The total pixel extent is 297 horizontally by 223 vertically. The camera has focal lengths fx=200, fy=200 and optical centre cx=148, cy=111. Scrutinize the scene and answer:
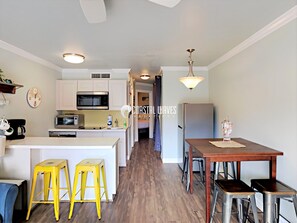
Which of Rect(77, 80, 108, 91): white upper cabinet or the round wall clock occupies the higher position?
Rect(77, 80, 108, 91): white upper cabinet

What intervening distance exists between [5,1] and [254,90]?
311 centimetres

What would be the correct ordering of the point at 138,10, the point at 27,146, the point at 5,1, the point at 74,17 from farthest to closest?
the point at 27,146 → the point at 74,17 → the point at 138,10 → the point at 5,1

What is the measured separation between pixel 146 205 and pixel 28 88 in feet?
9.66

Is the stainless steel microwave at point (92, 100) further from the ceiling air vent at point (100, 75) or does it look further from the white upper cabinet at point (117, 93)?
the ceiling air vent at point (100, 75)

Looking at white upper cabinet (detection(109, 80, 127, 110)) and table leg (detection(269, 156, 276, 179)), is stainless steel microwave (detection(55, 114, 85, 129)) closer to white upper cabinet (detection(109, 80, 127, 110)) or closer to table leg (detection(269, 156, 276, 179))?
white upper cabinet (detection(109, 80, 127, 110))

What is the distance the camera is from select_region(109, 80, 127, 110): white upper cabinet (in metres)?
4.89

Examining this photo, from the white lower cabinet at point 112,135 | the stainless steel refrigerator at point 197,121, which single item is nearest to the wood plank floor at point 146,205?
the white lower cabinet at point 112,135

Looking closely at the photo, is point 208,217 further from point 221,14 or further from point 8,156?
point 8,156

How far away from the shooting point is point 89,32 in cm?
263

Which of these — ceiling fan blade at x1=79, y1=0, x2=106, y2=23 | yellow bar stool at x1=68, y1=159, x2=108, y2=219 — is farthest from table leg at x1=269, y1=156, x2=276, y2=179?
ceiling fan blade at x1=79, y1=0, x2=106, y2=23

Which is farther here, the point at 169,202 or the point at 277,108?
the point at 169,202

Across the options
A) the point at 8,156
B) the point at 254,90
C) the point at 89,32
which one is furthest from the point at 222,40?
the point at 8,156

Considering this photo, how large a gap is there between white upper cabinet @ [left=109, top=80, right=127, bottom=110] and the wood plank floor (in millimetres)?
1706

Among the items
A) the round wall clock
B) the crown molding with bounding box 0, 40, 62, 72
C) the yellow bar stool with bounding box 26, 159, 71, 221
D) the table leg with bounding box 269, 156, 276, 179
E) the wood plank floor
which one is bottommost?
the wood plank floor
